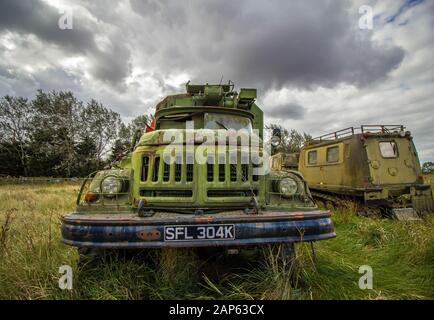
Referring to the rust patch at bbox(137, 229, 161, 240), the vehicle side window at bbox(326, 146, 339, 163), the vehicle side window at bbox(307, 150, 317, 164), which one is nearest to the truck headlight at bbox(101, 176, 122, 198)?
the rust patch at bbox(137, 229, 161, 240)

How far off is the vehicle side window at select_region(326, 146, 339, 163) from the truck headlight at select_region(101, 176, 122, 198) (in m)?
7.02

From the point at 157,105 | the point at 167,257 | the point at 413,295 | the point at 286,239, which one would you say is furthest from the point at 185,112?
the point at 413,295

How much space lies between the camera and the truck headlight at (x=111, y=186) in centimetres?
260

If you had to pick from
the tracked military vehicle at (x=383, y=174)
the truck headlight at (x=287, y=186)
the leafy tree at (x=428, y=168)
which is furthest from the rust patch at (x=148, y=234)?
the leafy tree at (x=428, y=168)

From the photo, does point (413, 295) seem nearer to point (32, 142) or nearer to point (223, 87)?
point (223, 87)

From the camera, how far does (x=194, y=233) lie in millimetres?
2164

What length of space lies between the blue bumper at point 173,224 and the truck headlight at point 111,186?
1.11ft

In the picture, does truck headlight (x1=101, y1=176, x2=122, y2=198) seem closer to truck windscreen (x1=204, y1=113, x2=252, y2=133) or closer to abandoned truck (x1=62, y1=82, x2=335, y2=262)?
abandoned truck (x1=62, y1=82, x2=335, y2=262)

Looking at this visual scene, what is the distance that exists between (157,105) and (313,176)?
644cm

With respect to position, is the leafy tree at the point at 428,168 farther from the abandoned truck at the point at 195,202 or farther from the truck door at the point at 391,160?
the abandoned truck at the point at 195,202

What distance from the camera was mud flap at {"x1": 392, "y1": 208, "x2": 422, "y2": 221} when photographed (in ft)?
19.7

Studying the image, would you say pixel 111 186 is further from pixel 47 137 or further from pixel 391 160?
pixel 47 137

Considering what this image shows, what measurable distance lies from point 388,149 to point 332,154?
155 cm

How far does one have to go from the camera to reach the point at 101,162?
34.0 m
